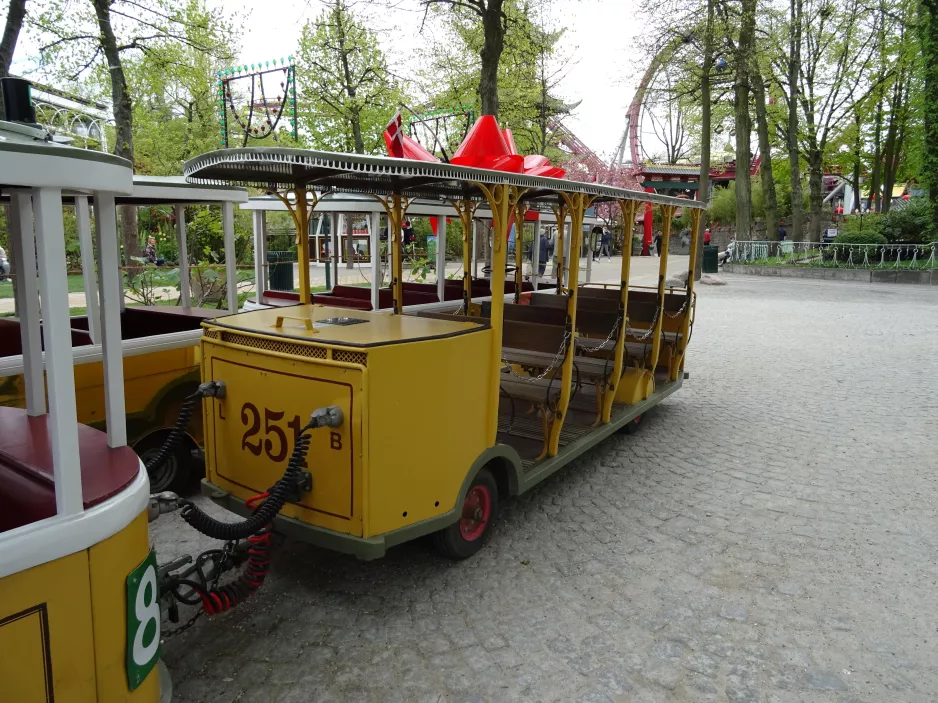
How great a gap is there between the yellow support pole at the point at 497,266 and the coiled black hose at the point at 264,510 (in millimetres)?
1162

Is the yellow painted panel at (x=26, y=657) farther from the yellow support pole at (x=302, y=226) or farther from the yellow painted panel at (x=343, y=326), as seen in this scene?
the yellow support pole at (x=302, y=226)

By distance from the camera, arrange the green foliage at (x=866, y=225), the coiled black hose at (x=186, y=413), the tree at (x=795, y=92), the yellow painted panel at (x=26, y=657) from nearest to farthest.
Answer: the yellow painted panel at (x=26, y=657)
the coiled black hose at (x=186, y=413)
the green foliage at (x=866, y=225)
the tree at (x=795, y=92)

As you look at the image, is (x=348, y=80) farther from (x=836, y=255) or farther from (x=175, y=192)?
(x=836, y=255)

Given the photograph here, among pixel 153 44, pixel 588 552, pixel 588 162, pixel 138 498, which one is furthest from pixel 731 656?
pixel 588 162

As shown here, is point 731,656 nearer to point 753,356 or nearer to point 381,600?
point 381,600

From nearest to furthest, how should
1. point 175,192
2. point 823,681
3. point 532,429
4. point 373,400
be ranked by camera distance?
1. point 823,681
2. point 373,400
3. point 175,192
4. point 532,429

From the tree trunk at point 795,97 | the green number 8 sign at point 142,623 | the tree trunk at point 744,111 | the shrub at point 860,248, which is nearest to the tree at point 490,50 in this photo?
the green number 8 sign at point 142,623

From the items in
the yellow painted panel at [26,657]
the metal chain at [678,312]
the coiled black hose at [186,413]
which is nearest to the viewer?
the yellow painted panel at [26,657]

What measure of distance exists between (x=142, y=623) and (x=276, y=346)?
60.8 inches

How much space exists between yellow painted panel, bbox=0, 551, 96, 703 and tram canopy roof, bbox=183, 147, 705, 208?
1.89 metres

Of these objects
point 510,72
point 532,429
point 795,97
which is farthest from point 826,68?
point 532,429

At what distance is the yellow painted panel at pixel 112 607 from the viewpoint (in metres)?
2.17

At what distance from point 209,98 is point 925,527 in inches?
845

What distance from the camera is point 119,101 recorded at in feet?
36.0
